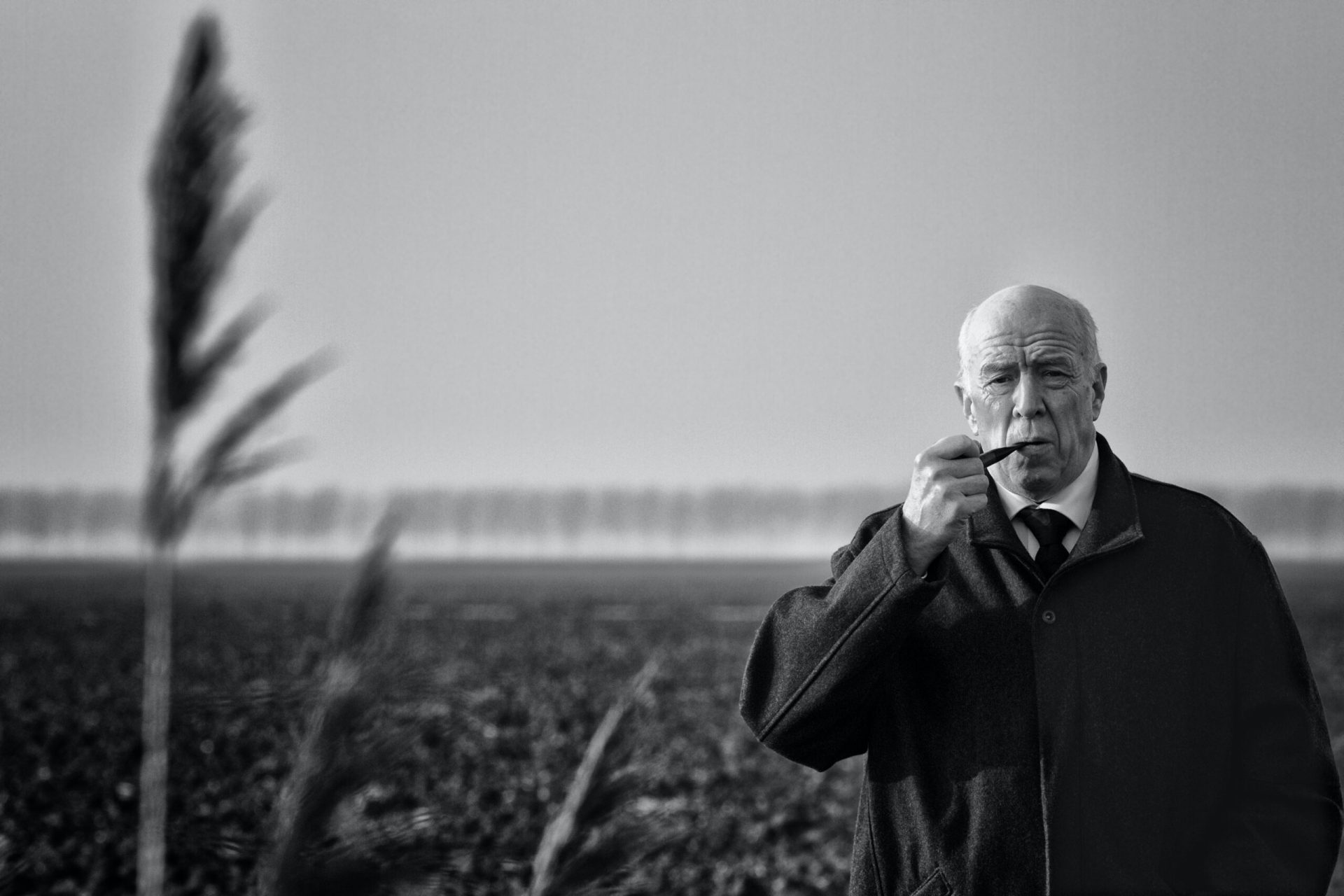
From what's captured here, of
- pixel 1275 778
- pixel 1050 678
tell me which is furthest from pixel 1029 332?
pixel 1275 778

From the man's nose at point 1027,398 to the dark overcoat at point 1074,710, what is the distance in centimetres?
24

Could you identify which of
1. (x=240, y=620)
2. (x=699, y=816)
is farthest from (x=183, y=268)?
(x=240, y=620)

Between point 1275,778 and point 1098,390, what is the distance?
95cm

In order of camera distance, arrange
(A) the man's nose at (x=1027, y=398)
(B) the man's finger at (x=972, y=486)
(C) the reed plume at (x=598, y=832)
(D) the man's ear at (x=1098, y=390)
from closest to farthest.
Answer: (C) the reed plume at (x=598, y=832), (B) the man's finger at (x=972, y=486), (A) the man's nose at (x=1027, y=398), (D) the man's ear at (x=1098, y=390)

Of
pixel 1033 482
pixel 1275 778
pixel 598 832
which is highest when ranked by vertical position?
pixel 1033 482

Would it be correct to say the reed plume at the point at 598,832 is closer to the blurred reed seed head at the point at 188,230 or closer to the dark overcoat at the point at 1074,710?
the blurred reed seed head at the point at 188,230

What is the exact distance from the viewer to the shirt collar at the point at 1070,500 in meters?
2.71

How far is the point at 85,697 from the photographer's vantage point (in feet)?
56.1

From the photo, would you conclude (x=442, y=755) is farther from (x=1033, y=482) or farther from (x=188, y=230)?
(x=188, y=230)

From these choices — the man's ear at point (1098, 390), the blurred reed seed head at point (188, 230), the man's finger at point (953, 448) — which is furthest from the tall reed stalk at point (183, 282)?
the man's ear at point (1098, 390)

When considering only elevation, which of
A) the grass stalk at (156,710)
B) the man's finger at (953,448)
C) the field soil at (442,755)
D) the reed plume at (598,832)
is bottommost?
the field soil at (442,755)

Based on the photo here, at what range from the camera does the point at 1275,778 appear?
2.51 meters

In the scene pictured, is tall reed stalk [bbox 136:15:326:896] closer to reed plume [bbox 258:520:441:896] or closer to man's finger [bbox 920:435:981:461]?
reed plume [bbox 258:520:441:896]

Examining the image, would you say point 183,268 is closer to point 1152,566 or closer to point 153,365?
point 153,365
